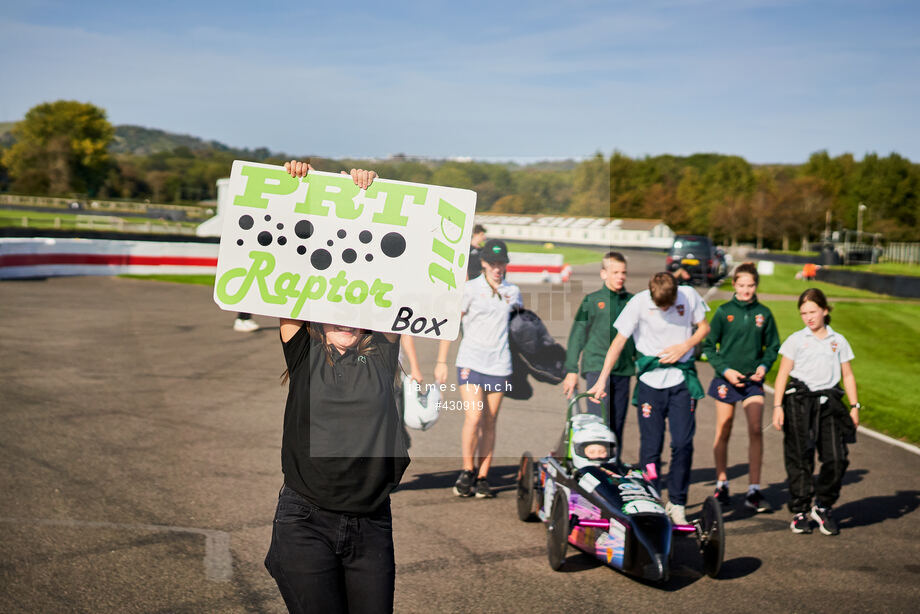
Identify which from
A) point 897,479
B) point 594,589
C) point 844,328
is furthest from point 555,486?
point 844,328

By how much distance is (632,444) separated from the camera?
33.0 feet

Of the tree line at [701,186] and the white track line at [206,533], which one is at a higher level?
the tree line at [701,186]

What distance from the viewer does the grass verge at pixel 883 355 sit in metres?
11.9

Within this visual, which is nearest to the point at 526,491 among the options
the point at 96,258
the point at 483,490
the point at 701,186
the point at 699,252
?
the point at 483,490

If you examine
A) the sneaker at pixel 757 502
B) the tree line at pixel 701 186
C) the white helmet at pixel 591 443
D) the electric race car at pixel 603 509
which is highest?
the tree line at pixel 701 186

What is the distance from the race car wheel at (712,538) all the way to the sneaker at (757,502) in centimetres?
170

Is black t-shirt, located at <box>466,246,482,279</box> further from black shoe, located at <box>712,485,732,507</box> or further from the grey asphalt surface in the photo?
black shoe, located at <box>712,485,732,507</box>

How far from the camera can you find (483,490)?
7719mm

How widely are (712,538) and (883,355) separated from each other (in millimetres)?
15205

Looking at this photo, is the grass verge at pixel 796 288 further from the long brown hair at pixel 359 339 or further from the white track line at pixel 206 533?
the long brown hair at pixel 359 339

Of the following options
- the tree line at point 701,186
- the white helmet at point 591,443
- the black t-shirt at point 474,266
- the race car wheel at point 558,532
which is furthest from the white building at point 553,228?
the tree line at point 701,186

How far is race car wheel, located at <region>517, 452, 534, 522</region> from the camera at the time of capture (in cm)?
699

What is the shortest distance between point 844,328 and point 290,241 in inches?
858

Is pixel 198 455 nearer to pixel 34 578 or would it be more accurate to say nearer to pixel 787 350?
pixel 34 578
